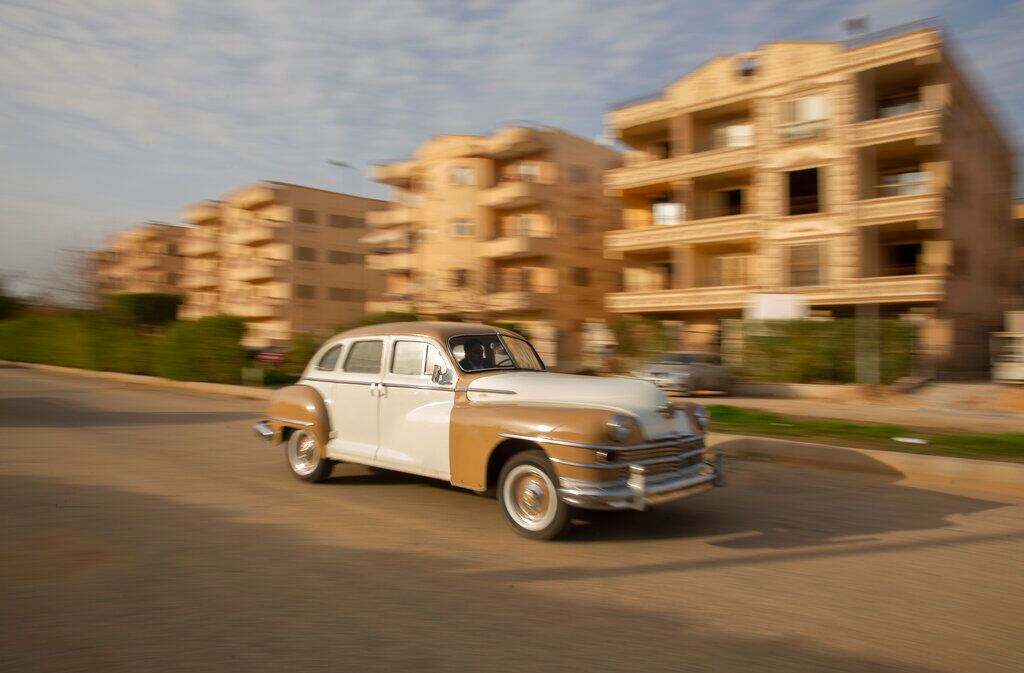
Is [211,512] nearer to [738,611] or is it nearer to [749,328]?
[738,611]

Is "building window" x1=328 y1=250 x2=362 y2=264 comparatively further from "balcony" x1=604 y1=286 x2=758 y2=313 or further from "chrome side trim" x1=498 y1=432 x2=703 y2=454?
"chrome side trim" x1=498 y1=432 x2=703 y2=454

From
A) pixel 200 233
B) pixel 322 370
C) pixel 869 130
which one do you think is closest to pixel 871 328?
pixel 869 130

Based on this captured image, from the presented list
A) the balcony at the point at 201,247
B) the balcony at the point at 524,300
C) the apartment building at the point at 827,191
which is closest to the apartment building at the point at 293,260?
the balcony at the point at 201,247

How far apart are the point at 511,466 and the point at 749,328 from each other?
20292mm

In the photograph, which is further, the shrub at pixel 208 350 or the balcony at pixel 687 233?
the balcony at pixel 687 233

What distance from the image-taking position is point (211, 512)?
683cm

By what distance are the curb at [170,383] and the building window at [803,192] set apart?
71.6ft

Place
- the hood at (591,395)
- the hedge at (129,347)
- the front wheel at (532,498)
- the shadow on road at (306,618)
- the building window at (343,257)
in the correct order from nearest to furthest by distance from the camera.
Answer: the shadow on road at (306,618), the front wheel at (532,498), the hood at (591,395), the hedge at (129,347), the building window at (343,257)

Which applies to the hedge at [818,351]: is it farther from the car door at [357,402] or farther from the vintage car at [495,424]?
the car door at [357,402]

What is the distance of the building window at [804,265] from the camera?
29203mm

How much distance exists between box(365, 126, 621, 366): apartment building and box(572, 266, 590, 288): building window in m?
0.06

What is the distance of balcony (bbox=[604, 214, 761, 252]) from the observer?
31.3 m

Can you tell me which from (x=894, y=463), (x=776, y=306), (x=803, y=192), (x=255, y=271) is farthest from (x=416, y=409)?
(x=255, y=271)

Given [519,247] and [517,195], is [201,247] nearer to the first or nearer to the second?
[517,195]
